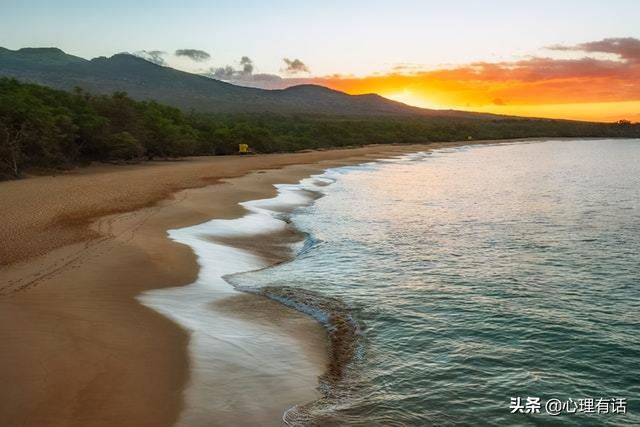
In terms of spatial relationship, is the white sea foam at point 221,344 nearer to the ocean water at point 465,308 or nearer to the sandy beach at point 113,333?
the sandy beach at point 113,333

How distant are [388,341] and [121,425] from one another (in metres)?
5.43

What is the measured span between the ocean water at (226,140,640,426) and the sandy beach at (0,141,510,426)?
28.9 inches

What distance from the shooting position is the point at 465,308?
41.1 feet

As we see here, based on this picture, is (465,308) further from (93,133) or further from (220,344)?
(93,133)

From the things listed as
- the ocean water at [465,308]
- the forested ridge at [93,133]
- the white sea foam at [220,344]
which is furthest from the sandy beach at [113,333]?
the forested ridge at [93,133]

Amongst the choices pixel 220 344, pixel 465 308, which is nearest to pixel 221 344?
pixel 220 344

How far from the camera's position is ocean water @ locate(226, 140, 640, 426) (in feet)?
26.8

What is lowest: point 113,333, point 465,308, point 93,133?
point 465,308

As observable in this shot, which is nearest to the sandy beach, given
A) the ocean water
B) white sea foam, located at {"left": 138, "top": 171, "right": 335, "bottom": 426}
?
white sea foam, located at {"left": 138, "top": 171, "right": 335, "bottom": 426}

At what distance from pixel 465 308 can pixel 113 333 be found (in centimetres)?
753

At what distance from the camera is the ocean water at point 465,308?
8172 millimetres

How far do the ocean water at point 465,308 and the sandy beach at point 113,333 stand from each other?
73 centimetres

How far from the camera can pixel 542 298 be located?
13281mm

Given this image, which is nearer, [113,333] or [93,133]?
[113,333]
